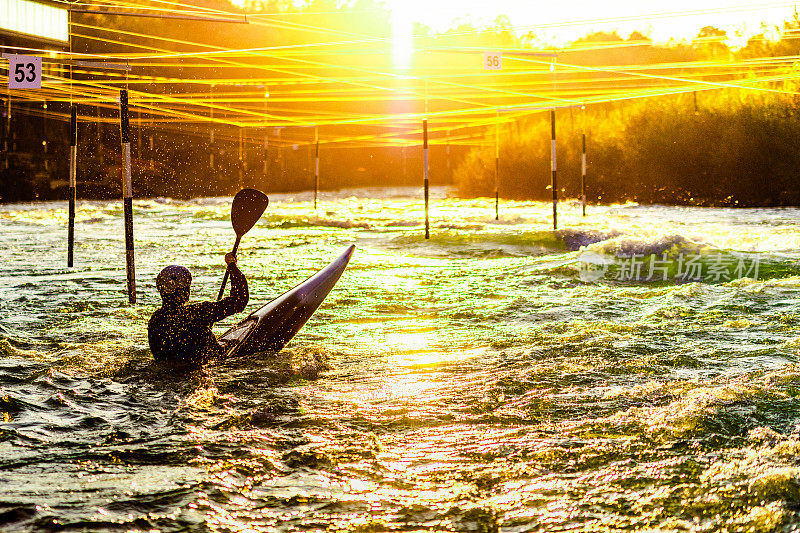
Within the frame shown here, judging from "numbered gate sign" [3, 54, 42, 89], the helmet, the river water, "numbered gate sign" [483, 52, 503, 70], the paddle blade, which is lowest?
the river water

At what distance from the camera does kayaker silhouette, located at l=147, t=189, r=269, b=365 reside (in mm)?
6625

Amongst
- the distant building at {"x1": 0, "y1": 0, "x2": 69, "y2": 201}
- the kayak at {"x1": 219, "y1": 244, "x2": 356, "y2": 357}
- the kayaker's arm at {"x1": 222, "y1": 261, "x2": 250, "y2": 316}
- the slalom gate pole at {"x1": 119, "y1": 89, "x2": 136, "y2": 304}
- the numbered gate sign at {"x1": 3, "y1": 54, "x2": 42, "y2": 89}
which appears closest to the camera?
the kayaker's arm at {"x1": 222, "y1": 261, "x2": 250, "y2": 316}

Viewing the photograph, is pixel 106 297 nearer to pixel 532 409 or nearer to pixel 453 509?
pixel 532 409

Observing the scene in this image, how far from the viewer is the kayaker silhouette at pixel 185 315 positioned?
261 inches

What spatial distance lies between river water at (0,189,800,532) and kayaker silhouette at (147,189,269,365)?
207 mm

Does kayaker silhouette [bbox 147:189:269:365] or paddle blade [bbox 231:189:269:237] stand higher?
paddle blade [bbox 231:189:269:237]

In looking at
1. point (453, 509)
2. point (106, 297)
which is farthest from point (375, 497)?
point (106, 297)

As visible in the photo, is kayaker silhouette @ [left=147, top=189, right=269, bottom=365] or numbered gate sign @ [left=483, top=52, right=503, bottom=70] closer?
kayaker silhouette @ [left=147, top=189, right=269, bottom=365]

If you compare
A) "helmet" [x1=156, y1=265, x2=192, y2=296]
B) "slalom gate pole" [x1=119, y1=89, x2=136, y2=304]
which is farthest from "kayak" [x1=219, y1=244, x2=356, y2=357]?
"slalom gate pole" [x1=119, y1=89, x2=136, y2=304]

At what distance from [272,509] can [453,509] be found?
90cm

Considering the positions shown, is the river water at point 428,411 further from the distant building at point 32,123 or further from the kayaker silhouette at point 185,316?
the distant building at point 32,123

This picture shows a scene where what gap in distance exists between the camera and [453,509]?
14.2 feet

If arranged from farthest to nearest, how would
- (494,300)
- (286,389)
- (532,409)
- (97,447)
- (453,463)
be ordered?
(494,300) → (286,389) → (532,409) → (97,447) → (453,463)

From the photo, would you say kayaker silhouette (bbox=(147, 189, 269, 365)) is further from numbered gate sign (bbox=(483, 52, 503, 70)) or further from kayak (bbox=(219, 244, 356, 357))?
numbered gate sign (bbox=(483, 52, 503, 70))
